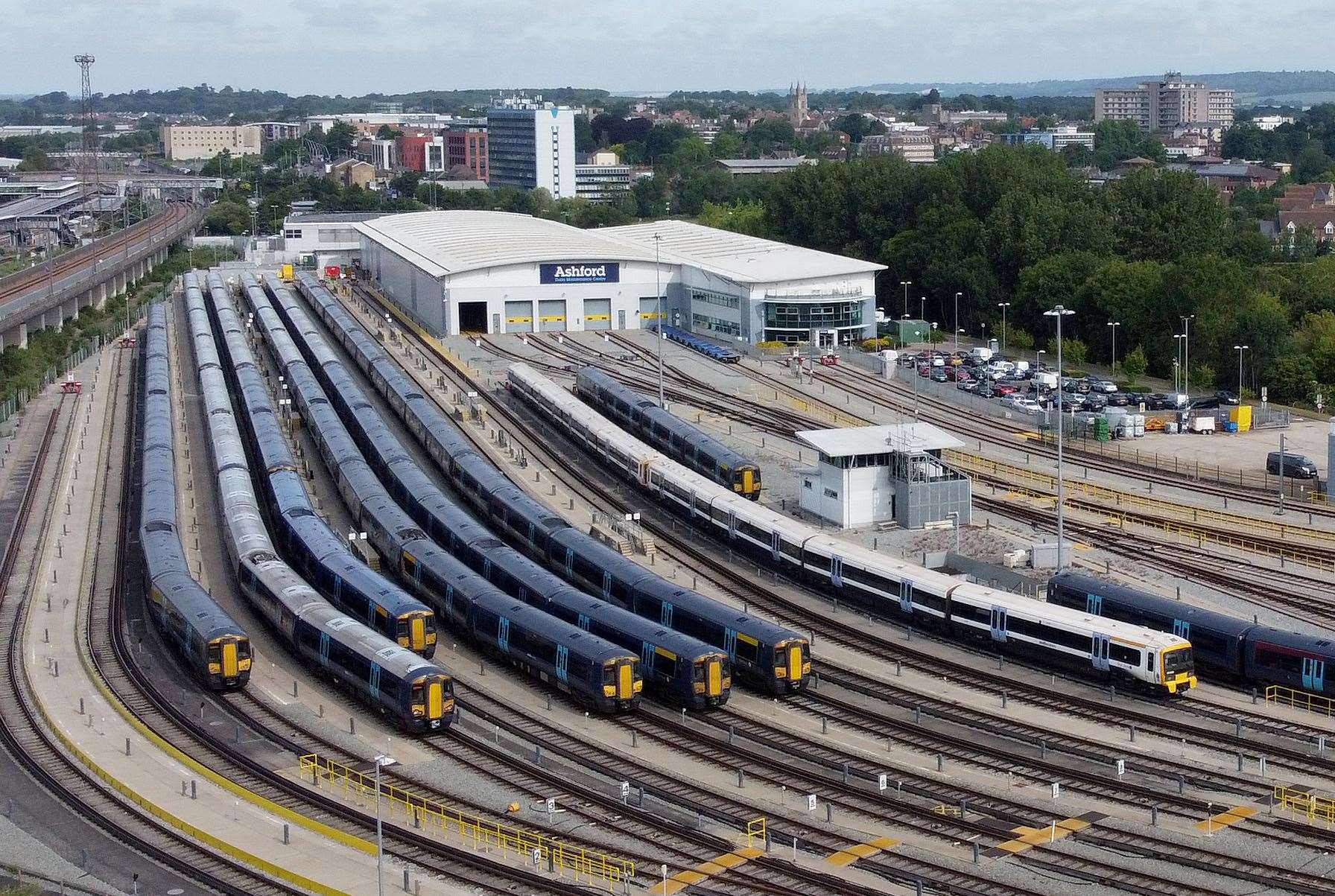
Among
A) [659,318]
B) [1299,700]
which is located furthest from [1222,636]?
[659,318]

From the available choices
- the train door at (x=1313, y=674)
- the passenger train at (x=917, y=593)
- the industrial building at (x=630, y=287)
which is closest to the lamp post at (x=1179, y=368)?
the industrial building at (x=630, y=287)

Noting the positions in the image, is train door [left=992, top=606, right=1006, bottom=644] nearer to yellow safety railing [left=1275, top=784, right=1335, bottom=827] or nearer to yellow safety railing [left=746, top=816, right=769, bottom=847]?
yellow safety railing [left=1275, top=784, right=1335, bottom=827]

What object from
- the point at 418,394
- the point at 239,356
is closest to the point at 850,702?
the point at 418,394

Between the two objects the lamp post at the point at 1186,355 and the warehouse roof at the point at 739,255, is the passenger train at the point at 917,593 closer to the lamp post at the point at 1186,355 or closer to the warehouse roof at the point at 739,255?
the lamp post at the point at 1186,355

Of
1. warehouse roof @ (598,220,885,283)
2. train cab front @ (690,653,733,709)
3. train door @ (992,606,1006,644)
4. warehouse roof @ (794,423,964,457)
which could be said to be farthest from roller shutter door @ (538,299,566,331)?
train cab front @ (690,653,733,709)

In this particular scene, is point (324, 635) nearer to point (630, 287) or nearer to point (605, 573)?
point (605, 573)

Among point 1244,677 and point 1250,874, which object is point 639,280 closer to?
point 1244,677
